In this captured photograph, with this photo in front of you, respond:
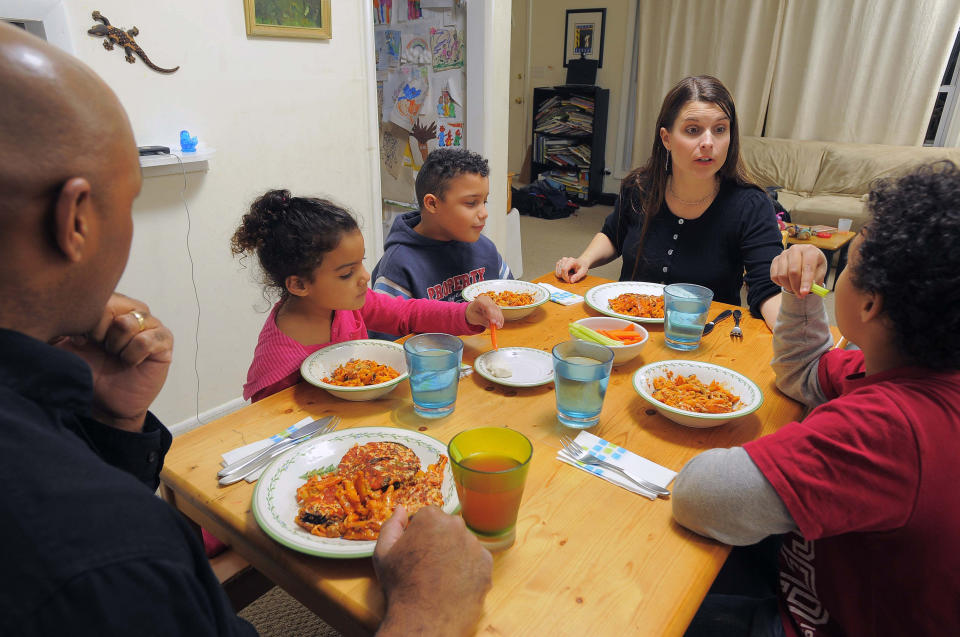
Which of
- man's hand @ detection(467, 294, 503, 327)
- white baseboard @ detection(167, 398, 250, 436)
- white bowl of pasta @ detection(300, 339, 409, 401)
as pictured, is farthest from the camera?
white baseboard @ detection(167, 398, 250, 436)

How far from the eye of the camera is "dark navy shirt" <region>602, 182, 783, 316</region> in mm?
1932

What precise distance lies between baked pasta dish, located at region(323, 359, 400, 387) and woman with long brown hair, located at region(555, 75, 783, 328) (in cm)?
90

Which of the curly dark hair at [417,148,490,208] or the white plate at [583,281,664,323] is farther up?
the curly dark hair at [417,148,490,208]

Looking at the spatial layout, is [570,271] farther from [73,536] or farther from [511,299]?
[73,536]

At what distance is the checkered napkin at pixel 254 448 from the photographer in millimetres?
930

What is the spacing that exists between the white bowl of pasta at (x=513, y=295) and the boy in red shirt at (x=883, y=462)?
2.52 ft

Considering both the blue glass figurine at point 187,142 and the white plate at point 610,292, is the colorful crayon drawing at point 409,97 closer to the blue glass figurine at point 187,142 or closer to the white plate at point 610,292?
the blue glass figurine at point 187,142

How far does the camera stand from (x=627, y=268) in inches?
88.0

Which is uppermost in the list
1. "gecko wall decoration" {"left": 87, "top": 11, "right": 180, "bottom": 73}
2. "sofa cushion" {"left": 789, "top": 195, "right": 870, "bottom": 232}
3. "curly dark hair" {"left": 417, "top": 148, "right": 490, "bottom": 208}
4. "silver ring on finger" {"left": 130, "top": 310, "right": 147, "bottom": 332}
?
"gecko wall decoration" {"left": 87, "top": 11, "right": 180, "bottom": 73}

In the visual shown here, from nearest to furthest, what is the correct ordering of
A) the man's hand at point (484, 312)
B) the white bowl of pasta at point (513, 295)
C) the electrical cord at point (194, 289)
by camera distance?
the man's hand at point (484, 312)
the white bowl of pasta at point (513, 295)
the electrical cord at point (194, 289)

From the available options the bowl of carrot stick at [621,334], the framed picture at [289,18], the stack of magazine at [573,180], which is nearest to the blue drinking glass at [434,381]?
the bowl of carrot stick at [621,334]

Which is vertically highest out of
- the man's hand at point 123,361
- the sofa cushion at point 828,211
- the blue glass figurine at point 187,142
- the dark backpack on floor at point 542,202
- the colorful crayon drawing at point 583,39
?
the colorful crayon drawing at point 583,39

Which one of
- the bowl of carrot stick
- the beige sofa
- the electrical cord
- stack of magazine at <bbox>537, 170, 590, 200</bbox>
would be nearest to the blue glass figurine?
the electrical cord

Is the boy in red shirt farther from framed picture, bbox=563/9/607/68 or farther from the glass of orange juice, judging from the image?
framed picture, bbox=563/9/607/68
